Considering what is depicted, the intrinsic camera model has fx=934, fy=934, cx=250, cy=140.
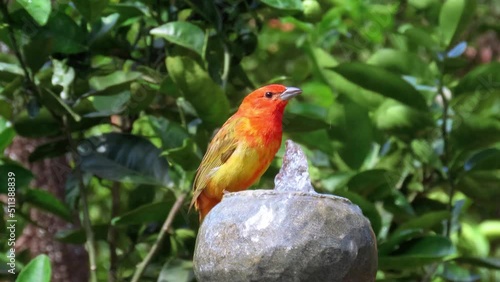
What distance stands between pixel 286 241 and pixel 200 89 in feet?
4.42

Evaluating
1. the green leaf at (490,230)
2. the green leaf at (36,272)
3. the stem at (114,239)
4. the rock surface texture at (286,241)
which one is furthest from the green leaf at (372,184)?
the green leaf at (490,230)

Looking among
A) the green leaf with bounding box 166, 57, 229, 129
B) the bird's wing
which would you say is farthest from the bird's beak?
the green leaf with bounding box 166, 57, 229, 129

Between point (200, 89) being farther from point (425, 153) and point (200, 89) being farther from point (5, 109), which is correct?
point (425, 153)

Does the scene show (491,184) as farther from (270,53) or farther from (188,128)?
(270,53)

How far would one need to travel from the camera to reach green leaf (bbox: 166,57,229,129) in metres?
3.09

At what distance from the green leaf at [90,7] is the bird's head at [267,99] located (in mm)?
768

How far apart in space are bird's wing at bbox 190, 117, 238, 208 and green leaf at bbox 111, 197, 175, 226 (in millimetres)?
350

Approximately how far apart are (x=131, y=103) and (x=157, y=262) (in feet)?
2.06

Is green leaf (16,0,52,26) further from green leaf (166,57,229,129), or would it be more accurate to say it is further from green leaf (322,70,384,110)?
green leaf (322,70,384,110)

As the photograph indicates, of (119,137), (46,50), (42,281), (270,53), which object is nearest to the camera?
(42,281)

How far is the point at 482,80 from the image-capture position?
382 centimetres

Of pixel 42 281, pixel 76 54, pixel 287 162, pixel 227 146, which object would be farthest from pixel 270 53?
pixel 287 162

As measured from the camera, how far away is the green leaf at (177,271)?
3.24 meters

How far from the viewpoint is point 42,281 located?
2637mm
